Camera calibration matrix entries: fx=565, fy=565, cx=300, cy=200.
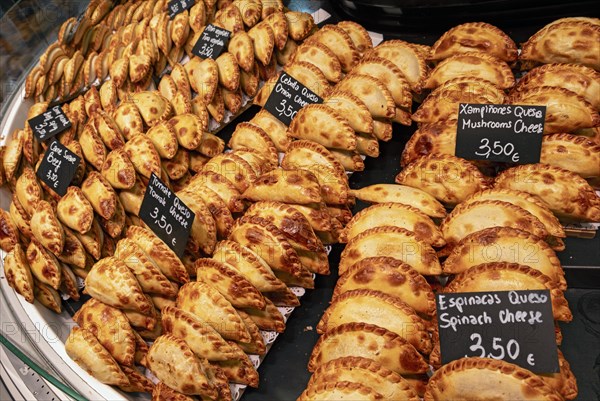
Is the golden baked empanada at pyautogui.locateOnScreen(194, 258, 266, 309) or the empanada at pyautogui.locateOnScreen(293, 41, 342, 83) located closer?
the golden baked empanada at pyautogui.locateOnScreen(194, 258, 266, 309)

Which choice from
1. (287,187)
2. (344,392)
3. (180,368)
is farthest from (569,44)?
(180,368)

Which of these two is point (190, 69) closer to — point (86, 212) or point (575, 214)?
point (86, 212)

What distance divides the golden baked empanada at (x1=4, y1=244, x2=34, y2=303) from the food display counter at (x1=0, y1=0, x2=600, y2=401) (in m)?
0.03

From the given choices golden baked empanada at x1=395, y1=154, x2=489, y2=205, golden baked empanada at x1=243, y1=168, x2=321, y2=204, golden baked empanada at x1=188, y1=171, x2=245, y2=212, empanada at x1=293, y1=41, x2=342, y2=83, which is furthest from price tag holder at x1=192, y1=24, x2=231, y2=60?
golden baked empanada at x1=395, y1=154, x2=489, y2=205

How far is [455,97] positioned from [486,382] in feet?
5.17

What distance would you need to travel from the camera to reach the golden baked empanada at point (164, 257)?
2.64 meters

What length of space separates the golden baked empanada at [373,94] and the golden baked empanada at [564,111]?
71cm

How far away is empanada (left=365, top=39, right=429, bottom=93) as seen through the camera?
3.30 metres

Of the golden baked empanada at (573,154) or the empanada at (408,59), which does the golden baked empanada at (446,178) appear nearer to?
the golden baked empanada at (573,154)

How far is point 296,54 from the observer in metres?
3.60

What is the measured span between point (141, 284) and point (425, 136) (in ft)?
5.14

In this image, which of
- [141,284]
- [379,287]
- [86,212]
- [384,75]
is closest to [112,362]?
[141,284]

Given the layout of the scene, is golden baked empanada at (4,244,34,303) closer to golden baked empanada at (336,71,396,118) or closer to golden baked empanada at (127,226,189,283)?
golden baked empanada at (127,226,189,283)

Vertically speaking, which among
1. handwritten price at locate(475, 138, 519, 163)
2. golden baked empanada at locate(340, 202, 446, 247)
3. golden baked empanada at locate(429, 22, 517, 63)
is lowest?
golden baked empanada at locate(340, 202, 446, 247)
